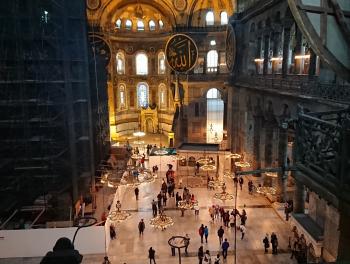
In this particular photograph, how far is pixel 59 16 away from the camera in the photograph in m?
14.6

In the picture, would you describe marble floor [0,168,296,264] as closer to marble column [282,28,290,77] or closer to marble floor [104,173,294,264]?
marble floor [104,173,294,264]

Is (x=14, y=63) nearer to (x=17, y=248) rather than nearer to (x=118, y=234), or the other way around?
(x=17, y=248)

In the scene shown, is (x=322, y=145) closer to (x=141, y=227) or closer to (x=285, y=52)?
(x=141, y=227)

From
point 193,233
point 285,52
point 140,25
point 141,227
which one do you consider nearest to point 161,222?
point 141,227

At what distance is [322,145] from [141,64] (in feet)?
98.0

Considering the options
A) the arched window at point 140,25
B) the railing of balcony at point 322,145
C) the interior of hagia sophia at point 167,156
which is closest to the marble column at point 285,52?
the interior of hagia sophia at point 167,156

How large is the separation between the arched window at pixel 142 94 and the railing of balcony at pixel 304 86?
50.9ft

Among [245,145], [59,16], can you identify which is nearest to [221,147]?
[245,145]

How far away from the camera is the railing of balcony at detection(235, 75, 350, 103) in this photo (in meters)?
9.51

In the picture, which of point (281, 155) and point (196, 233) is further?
point (281, 155)

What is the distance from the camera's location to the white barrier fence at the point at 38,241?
11.6m

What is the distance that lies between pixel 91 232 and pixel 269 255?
19.5 ft

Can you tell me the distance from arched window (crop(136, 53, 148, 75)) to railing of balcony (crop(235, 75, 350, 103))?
15.3 m

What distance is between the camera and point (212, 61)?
2814 cm
